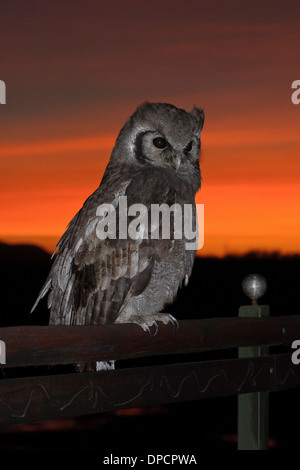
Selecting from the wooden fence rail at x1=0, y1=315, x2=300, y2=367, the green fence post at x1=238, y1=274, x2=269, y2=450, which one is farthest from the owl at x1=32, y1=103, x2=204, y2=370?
the green fence post at x1=238, y1=274, x2=269, y2=450

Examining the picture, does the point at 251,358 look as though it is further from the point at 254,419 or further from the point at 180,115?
the point at 180,115

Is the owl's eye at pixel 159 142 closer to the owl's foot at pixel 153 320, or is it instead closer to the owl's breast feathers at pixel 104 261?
the owl's breast feathers at pixel 104 261

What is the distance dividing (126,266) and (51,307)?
18.5 inches

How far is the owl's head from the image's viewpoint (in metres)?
3.07

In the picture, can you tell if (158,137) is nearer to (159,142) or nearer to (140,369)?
(159,142)

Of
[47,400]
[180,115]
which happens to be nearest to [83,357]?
[47,400]

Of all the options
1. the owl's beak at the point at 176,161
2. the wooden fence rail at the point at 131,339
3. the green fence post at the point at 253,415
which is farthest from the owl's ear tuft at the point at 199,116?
the wooden fence rail at the point at 131,339

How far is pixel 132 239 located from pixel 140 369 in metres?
0.74

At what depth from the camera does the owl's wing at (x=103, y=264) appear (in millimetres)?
2789

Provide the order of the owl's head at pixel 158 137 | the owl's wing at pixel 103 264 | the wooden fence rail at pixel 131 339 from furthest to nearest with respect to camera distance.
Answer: the owl's head at pixel 158 137 → the owl's wing at pixel 103 264 → the wooden fence rail at pixel 131 339

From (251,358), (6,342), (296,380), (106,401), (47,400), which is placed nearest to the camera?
(6,342)

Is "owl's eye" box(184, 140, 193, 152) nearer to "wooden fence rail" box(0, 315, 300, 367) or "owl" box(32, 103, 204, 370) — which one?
"owl" box(32, 103, 204, 370)

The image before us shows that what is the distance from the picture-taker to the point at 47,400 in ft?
6.35
